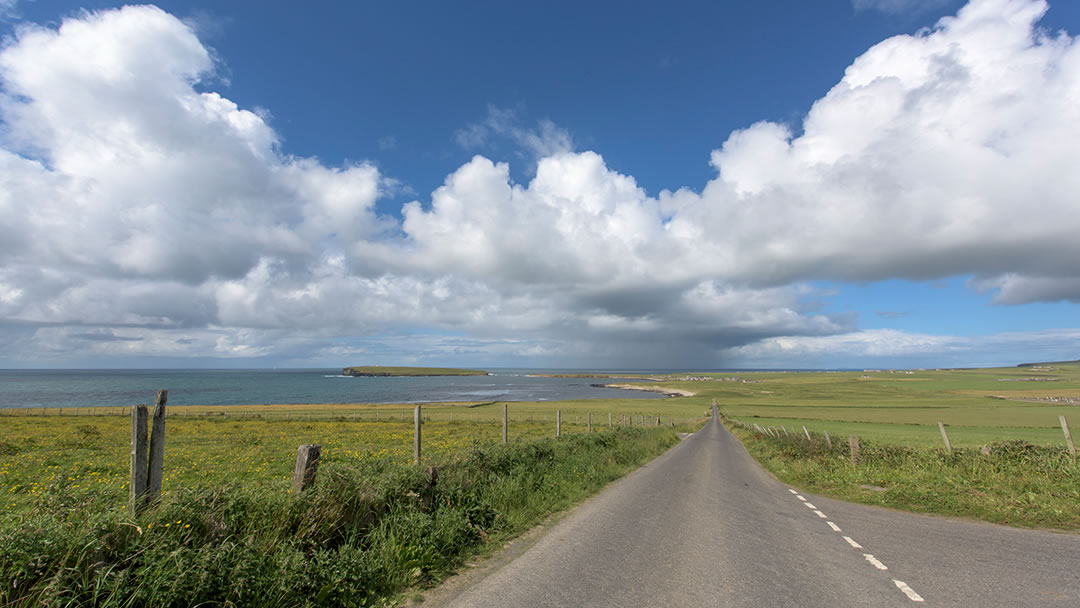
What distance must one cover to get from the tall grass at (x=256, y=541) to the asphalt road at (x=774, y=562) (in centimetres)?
107

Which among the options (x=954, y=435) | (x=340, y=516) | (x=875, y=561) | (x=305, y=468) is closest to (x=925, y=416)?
(x=954, y=435)

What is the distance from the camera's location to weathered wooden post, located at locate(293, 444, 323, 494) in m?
6.39

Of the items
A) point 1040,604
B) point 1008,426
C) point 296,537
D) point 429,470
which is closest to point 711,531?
point 1040,604

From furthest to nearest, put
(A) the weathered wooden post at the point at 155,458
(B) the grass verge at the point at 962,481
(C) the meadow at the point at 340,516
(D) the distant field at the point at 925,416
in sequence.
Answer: (D) the distant field at the point at 925,416 → (B) the grass verge at the point at 962,481 → (A) the weathered wooden post at the point at 155,458 → (C) the meadow at the point at 340,516

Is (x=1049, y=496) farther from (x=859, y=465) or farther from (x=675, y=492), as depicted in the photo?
(x=675, y=492)

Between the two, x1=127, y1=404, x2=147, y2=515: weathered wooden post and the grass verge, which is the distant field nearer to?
the grass verge

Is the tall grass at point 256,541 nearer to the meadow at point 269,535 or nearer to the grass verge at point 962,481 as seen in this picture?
the meadow at point 269,535

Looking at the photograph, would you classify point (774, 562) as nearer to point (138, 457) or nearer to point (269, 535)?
point (269, 535)

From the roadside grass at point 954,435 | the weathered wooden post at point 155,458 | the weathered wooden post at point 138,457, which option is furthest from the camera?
the roadside grass at point 954,435

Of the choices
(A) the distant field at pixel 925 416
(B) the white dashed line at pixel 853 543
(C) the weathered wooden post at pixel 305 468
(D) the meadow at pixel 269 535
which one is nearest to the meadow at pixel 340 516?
(D) the meadow at pixel 269 535

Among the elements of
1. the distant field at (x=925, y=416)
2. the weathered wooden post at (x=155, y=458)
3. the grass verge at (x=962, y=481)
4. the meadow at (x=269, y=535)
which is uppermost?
the weathered wooden post at (x=155, y=458)

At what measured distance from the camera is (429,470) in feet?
28.0

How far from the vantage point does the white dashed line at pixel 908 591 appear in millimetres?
5589

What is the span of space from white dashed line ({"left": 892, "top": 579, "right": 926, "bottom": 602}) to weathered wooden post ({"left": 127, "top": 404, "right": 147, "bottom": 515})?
8.40 meters
